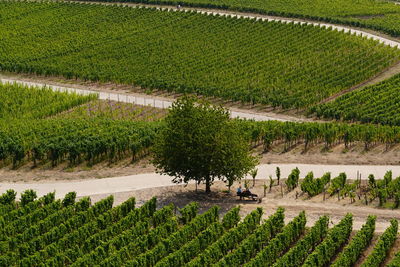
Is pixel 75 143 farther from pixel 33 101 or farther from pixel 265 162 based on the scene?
pixel 33 101

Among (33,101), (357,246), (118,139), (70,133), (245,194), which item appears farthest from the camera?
(33,101)

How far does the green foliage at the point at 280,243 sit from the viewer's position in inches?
1689

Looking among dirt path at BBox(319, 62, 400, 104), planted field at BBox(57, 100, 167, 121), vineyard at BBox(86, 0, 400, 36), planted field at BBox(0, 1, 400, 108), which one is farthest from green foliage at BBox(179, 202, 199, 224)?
vineyard at BBox(86, 0, 400, 36)

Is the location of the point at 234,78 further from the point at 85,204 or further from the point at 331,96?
the point at 85,204

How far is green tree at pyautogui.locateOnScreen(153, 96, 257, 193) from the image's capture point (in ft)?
173

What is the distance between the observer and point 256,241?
4506 centimetres

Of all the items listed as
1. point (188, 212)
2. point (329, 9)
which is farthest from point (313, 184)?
point (329, 9)

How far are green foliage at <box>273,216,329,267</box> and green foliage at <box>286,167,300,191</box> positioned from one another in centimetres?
769

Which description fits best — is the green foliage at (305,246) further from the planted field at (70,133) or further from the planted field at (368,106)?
the planted field at (368,106)

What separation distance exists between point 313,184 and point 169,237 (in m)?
13.5

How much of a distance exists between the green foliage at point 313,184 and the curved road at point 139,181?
3.19 metres

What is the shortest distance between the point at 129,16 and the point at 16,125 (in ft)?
201

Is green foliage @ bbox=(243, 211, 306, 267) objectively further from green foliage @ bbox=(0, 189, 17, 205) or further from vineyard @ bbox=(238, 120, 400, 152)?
green foliage @ bbox=(0, 189, 17, 205)

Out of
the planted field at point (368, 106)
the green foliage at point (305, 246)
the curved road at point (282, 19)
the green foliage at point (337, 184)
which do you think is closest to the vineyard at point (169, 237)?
the green foliage at point (305, 246)
